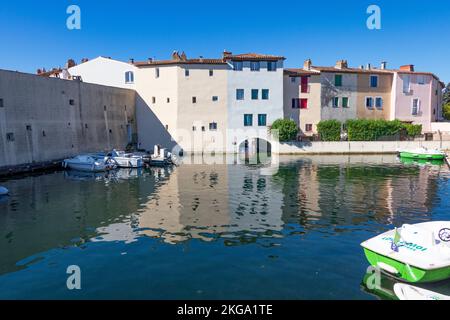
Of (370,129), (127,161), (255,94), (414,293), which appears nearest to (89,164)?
(127,161)

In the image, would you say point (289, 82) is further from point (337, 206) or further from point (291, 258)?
point (291, 258)

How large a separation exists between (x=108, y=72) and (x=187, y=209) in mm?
40521

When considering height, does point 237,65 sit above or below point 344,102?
above

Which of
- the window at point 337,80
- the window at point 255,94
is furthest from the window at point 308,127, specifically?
the window at point 255,94

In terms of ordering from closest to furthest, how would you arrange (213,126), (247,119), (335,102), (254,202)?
(254,202)
(213,126)
(247,119)
(335,102)

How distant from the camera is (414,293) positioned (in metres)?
10.3

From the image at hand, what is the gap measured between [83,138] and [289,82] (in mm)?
30581

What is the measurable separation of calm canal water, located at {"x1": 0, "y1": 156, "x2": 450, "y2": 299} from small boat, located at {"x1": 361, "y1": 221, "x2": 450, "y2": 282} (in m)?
0.97

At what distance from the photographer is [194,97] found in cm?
5222

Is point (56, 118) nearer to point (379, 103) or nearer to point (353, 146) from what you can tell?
point (353, 146)

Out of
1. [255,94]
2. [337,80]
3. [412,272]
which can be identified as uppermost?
[337,80]

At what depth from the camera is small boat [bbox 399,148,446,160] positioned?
147 feet

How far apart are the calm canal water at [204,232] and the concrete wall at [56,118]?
566 centimetres

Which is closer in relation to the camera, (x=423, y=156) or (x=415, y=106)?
(x=423, y=156)
